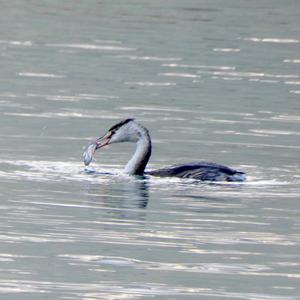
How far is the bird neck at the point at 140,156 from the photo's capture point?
660 inches

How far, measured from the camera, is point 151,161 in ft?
59.4

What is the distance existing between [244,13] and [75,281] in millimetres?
27353

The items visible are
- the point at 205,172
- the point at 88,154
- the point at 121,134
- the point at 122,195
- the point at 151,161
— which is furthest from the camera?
the point at 151,161

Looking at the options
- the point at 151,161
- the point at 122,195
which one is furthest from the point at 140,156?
the point at 122,195

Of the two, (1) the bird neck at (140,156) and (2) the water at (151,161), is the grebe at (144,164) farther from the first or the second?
(2) the water at (151,161)

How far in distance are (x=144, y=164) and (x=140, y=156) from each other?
0.12 m

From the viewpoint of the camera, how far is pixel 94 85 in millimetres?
25016

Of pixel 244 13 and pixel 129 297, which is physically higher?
pixel 129 297

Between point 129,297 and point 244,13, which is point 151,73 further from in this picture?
point 129,297

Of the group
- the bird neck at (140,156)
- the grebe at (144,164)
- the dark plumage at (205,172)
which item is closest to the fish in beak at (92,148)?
the grebe at (144,164)

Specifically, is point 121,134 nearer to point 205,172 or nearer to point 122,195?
point 205,172

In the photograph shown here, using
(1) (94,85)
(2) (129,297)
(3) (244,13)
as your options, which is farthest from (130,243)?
(3) (244,13)

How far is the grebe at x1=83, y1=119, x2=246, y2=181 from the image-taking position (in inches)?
637

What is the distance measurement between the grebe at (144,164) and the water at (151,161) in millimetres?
106
